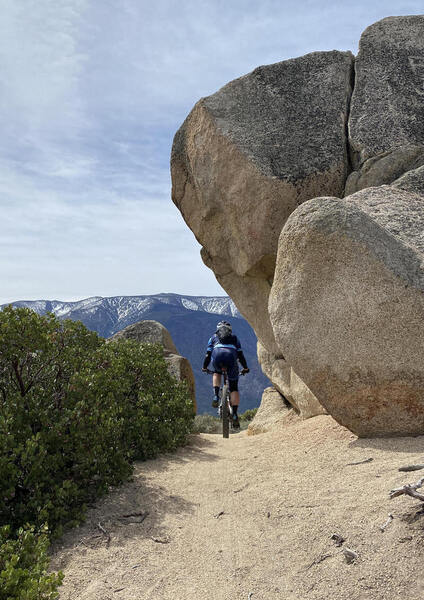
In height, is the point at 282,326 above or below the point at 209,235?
below

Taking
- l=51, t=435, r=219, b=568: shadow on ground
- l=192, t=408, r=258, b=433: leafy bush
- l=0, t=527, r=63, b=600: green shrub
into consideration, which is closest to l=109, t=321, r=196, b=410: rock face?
l=192, t=408, r=258, b=433: leafy bush

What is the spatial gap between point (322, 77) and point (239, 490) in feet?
29.3

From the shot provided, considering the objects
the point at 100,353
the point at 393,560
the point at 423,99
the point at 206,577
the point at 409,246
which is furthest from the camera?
the point at 423,99

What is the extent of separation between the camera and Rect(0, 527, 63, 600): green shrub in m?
3.14

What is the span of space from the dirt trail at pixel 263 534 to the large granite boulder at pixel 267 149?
537 cm

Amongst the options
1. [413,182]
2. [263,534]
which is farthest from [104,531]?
[413,182]

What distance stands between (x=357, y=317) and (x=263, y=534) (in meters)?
2.93

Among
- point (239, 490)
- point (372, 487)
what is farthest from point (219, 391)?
point (372, 487)

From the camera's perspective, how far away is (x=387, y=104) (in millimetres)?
9766

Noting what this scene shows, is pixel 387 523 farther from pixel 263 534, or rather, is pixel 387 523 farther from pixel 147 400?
pixel 147 400

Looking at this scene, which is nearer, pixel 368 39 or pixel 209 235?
pixel 368 39

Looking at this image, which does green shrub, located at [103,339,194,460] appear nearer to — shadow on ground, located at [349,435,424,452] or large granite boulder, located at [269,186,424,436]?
large granite boulder, located at [269,186,424,436]

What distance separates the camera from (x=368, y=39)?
1064 cm

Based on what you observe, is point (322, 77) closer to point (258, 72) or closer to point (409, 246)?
point (258, 72)
